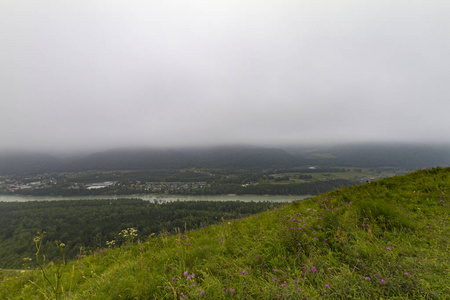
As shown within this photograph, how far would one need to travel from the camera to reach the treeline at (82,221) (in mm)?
57653

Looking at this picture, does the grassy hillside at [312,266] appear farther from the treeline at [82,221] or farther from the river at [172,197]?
the river at [172,197]

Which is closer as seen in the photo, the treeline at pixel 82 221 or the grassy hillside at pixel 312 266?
the grassy hillside at pixel 312 266

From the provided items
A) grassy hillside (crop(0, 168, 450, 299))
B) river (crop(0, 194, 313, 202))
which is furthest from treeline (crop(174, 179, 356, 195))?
grassy hillside (crop(0, 168, 450, 299))

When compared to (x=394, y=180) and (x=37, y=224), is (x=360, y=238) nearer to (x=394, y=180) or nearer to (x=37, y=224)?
(x=394, y=180)

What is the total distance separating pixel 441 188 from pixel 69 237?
9645 cm

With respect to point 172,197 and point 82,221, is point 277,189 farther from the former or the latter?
point 82,221

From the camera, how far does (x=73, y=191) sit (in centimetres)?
14050

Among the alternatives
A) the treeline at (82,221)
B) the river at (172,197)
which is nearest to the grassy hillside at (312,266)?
the treeline at (82,221)

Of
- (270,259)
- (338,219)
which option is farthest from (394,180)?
(270,259)

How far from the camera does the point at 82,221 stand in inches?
2911

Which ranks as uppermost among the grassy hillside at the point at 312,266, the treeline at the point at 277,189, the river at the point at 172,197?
the grassy hillside at the point at 312,266

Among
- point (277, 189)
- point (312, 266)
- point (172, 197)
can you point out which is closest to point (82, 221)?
point (172, 197)

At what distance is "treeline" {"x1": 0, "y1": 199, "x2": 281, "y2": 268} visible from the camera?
5765cm

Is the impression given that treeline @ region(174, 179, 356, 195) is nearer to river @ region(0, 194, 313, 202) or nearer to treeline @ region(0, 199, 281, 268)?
river @ region(0, 194, 313, 202)
